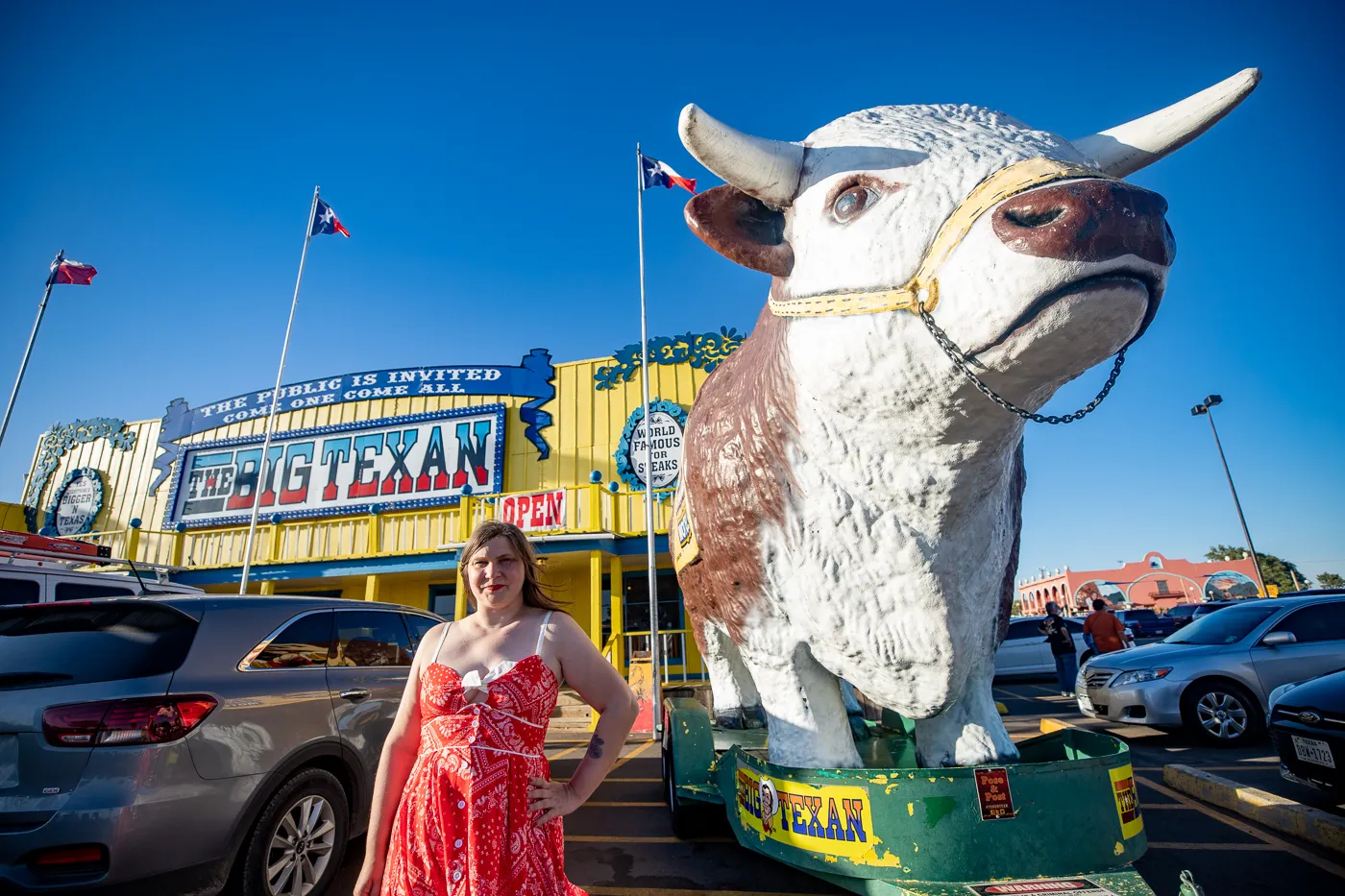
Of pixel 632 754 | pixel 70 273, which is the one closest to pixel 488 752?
pixel 632 754

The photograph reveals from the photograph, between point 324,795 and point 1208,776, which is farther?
point 1208,776

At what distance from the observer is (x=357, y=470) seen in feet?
43.0

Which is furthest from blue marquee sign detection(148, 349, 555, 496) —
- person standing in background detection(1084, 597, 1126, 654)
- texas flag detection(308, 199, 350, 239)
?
person standing in background detection(1084, 597, 1126, 654)

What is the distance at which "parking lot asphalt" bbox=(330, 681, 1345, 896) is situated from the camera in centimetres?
264

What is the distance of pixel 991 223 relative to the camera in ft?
4.72

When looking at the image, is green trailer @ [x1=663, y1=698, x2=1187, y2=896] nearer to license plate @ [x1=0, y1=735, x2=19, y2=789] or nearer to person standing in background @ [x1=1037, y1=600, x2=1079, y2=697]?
license plate @ [x1=0, y1=735, x2=19, y2=789]

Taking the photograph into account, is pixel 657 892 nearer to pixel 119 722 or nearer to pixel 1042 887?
pixel 1042 887

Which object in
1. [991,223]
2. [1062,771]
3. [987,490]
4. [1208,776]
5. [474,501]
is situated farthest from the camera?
[474,501]

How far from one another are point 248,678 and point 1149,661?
736cm

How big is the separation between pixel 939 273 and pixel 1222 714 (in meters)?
6.61

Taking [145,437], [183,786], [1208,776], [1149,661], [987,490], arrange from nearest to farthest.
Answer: [987,490] → [183,786] → [1208,776] → [1149,661] → [145,437]

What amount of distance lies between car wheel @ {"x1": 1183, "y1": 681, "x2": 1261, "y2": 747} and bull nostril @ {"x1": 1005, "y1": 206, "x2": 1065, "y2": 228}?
6.52m

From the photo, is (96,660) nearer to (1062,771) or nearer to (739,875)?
(739,875)

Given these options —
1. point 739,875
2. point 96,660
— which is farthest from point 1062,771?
point 96,660
